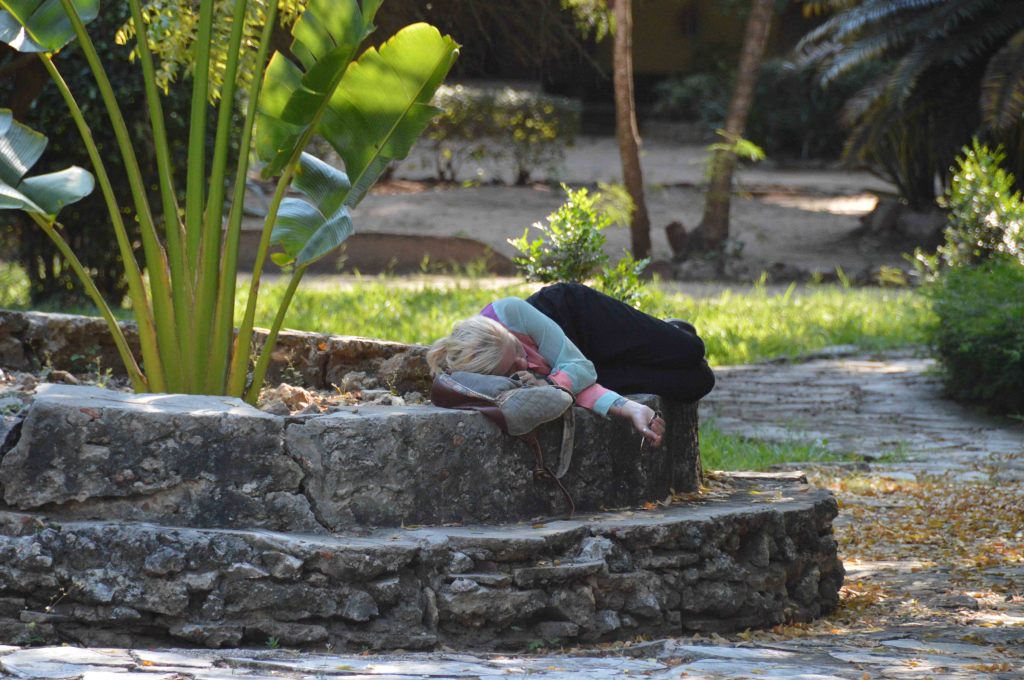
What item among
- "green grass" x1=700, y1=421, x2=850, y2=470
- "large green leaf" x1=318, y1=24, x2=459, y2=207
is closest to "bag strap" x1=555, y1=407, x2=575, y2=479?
"large green leaf" x1=318, y1=24, x2=459, y2=207

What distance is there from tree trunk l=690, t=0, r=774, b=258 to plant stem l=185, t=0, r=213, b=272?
10421 mm

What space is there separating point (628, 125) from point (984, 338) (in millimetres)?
6296

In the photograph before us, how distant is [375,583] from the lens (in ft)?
13.0

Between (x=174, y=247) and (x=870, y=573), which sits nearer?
(x=174, y=247)

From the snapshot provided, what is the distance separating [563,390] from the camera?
4.43 m

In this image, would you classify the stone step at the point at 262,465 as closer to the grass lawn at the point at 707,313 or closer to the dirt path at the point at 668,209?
the grass lawn at the point at 707,313

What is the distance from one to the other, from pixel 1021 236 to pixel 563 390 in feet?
25.6

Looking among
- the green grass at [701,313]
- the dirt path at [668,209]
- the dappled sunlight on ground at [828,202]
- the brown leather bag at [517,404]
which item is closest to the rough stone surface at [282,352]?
the brown leather bag at [517,404]

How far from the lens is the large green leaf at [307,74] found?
464 cm

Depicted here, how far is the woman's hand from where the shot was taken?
4559 millimetres

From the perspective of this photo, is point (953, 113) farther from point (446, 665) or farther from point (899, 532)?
point (446, 665)

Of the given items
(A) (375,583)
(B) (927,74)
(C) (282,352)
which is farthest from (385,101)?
(B) (927,74)

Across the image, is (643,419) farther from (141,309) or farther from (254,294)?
(141,309)

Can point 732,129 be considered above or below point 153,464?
above
